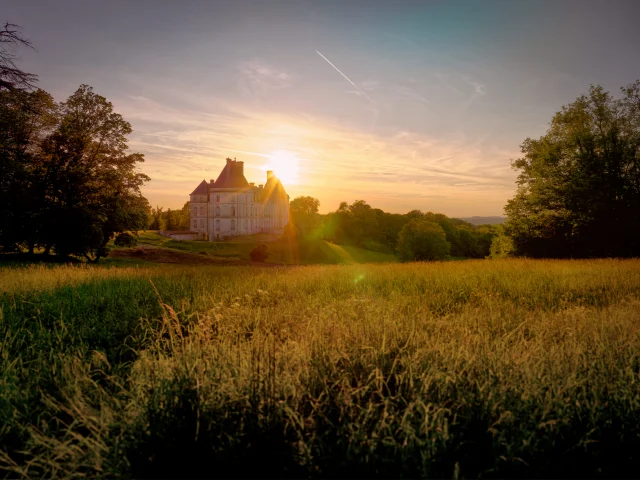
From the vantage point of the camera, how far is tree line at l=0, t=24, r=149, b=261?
68.0 ft

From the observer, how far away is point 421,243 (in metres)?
48.4

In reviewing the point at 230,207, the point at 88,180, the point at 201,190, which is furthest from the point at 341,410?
the point at 201,190

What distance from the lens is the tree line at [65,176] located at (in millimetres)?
20719

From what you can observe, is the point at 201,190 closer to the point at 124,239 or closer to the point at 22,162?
the point at 124,239

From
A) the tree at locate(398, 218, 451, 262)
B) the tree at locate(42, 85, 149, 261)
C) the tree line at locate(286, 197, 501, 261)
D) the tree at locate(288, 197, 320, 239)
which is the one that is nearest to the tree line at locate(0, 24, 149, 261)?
the tree at locate(42, 85, 149, 261)

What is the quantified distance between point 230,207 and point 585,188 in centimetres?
5514

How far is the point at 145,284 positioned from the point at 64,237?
18790 mm

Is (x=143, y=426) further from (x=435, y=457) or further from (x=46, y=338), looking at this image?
(x=46, y=338)

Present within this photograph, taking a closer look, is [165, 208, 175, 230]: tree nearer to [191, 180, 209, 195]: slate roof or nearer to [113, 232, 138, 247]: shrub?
[191, 180, 209, 195]: slate roof

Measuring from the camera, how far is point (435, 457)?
2.40m

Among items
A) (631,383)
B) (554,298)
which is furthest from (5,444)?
(554,298)

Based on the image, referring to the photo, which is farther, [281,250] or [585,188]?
[281,250]

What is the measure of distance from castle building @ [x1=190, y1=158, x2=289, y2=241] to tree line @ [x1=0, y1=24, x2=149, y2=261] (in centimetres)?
4101

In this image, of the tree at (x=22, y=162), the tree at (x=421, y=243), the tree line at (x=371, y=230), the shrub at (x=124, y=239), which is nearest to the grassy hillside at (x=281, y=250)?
the tree line at (x=371, y=230)
